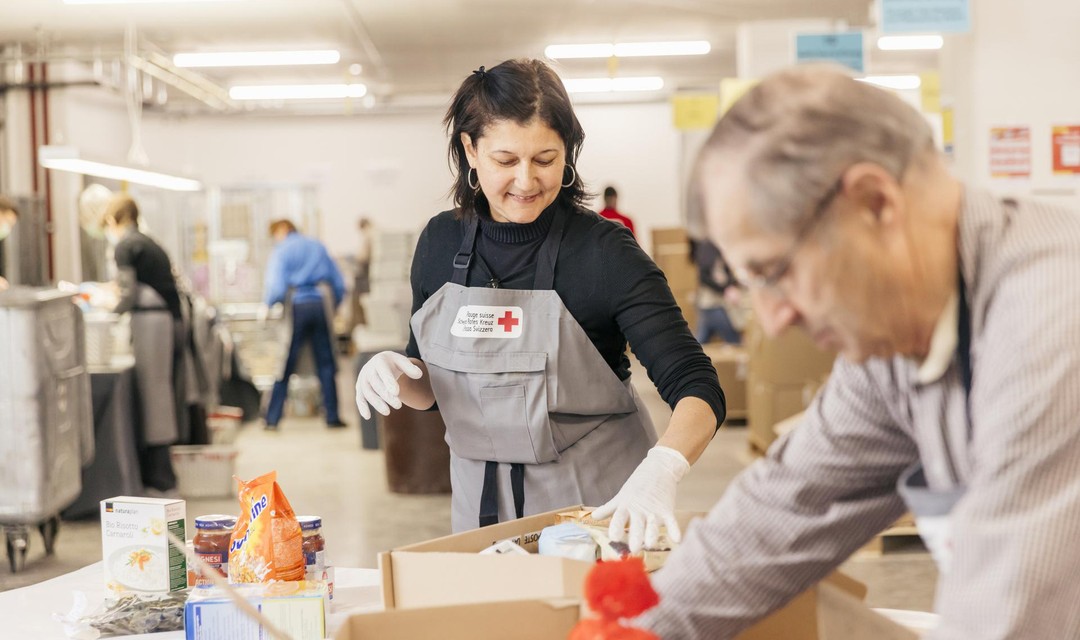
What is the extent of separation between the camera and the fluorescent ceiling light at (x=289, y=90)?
547 inches

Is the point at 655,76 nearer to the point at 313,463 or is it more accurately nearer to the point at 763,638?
the point at 313,463

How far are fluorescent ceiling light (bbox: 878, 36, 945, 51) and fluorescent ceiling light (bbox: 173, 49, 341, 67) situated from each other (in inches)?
228

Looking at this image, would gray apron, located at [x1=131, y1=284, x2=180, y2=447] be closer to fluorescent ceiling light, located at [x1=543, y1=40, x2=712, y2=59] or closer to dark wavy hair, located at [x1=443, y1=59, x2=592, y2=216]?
dark wavy hair, located at [x1=443, y1=59, x2=592, y2=216]

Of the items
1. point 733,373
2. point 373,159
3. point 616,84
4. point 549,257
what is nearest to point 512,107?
point 549,257

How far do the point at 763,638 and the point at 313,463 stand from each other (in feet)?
21.4

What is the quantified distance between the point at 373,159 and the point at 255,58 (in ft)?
14.6

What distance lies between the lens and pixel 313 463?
24.6 feet

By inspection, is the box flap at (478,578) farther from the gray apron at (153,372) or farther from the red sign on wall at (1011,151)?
the gray apron at (153,372)

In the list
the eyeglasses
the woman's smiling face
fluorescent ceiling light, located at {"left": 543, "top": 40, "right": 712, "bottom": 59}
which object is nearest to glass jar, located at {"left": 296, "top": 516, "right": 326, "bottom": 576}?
the woman's smiling face

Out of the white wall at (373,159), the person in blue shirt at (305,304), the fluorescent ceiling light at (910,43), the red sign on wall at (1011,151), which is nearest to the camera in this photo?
the red sign on wall at (1011,151)

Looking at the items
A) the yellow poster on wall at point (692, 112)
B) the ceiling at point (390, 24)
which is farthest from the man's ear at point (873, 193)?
the yellow poster on wall at point (692, 112)

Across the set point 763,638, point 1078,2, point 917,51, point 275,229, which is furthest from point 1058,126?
point 917,51

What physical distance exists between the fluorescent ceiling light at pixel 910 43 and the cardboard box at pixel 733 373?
445 centimetres

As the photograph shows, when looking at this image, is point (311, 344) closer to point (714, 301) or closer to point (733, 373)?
point (714, 301)
